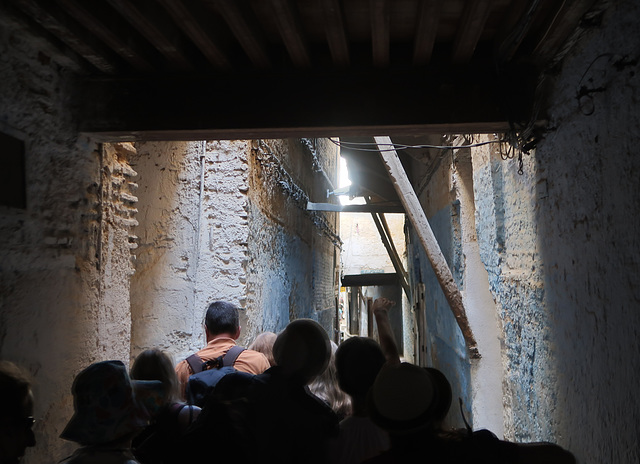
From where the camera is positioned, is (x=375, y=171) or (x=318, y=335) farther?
(x=375, y=171)

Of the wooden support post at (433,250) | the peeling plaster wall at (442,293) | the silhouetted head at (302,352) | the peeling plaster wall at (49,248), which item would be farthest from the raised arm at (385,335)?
the peeling plaster wall at (442,293)

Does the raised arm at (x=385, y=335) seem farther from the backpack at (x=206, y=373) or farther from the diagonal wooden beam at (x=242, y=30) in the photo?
the diagonal wooden beam at (x=242, y=30)

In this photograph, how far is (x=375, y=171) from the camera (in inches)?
391

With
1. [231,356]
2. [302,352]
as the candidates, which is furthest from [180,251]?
[302,352]

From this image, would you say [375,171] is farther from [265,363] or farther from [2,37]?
[2,37]

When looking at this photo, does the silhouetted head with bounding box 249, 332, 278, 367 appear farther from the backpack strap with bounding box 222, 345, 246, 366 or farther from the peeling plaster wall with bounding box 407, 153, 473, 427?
the peeling plaster wall with bounding box 407, 153, 473, 427

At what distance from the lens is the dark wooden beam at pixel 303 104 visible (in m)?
2.48

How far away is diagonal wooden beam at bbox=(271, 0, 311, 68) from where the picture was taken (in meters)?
1.92

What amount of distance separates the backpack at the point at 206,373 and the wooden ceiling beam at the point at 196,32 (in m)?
1.46

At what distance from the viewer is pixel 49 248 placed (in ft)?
7.30

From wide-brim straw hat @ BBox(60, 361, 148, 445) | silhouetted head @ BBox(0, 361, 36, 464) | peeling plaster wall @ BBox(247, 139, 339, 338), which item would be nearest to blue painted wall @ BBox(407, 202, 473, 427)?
peeling plaster wall @ BBox(247, 139, 339, 338)

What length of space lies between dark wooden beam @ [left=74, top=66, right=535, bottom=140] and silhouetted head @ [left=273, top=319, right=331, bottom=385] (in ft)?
3.72

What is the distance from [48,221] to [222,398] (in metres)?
1.16

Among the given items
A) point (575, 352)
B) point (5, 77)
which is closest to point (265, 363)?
point (575, 352)
